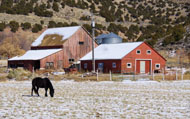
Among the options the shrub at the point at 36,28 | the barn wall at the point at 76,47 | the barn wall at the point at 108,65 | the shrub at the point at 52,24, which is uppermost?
the shrub at the point at 52,24

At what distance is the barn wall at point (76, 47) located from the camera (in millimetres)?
63875

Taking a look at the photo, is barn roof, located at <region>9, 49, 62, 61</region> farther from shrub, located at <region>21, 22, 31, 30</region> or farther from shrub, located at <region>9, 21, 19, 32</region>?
shrub, located at <region>21, 22, 31, 30</region>

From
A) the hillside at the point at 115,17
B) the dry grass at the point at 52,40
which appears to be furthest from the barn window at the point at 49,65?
the hillside at the point at 115,17

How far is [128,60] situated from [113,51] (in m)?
4.23

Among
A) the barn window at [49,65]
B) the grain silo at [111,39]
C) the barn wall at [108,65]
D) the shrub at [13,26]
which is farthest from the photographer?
the shrub at [13,26]

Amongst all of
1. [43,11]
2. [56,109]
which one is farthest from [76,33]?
[43,11]

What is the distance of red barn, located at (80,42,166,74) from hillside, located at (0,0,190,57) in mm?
18846

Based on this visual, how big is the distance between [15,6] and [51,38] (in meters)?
56.2

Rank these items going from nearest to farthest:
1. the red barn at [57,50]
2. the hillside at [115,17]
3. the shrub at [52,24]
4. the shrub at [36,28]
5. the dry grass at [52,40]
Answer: the red barn at [57,50], the dry grass at [52,40], the hillside at [115,17], the shrub at [36,28], the shrub at [52,24]

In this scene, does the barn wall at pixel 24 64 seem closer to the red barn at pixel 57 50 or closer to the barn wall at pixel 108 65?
the red barn at pixel 57 50

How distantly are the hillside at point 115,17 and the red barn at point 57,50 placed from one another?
2262 centimetres

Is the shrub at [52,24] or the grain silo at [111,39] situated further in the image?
the shrub at [52,24]

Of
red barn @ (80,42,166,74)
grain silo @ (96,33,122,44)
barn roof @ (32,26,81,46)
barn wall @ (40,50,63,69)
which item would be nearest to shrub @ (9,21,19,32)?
grain silo @ (96,33,122,44)

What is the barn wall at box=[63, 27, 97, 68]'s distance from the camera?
210 ft
